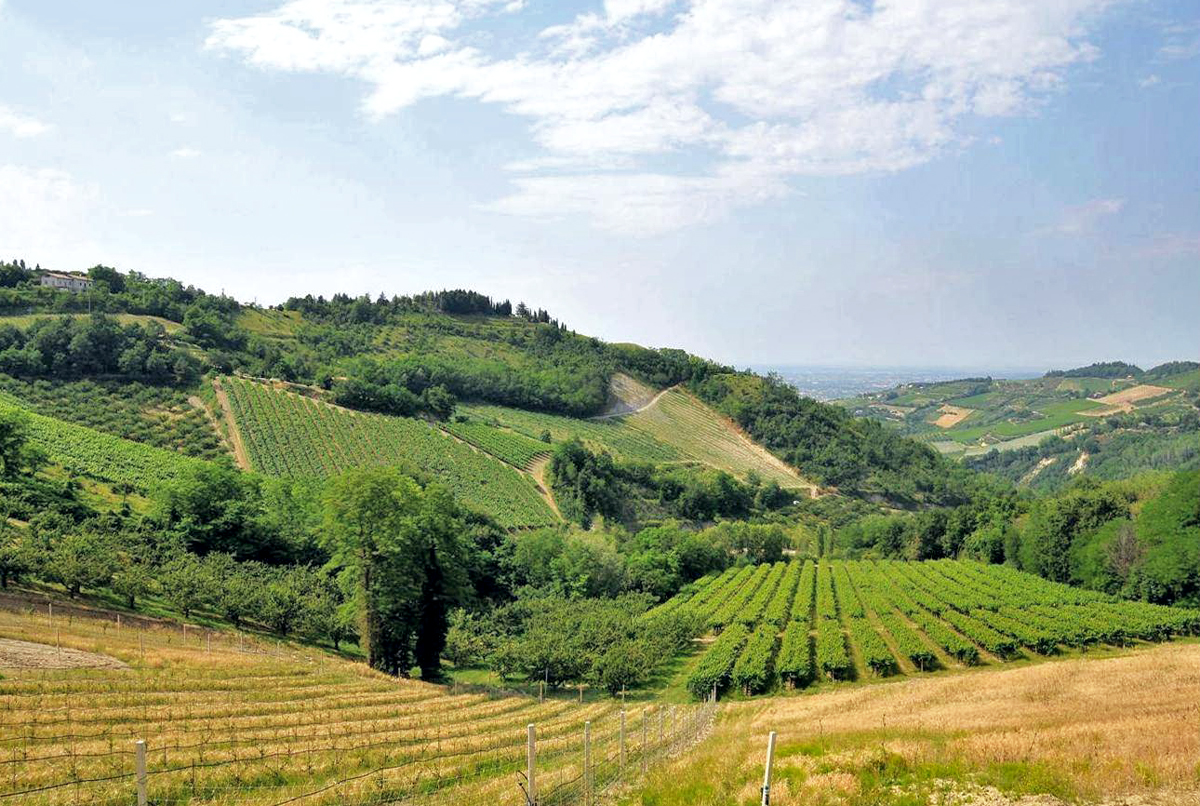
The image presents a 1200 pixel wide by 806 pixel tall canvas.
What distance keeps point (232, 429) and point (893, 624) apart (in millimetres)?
66059

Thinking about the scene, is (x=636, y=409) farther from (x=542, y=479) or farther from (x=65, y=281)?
(x=65, y=281)

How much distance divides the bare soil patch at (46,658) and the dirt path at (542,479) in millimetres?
61577

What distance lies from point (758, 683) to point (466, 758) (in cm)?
2423

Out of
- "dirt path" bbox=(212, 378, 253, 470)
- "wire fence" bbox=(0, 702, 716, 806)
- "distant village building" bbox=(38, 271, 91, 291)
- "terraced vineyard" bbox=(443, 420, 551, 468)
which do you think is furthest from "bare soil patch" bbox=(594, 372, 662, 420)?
"wire fence" bbox=(0, 702, 716, 806)

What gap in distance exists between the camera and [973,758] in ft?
39.0

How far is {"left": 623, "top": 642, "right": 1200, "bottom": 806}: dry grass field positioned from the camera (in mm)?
10375

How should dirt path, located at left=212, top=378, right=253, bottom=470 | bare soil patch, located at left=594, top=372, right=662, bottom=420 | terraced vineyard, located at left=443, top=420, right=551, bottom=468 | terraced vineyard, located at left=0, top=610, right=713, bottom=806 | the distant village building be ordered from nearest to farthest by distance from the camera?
terraced vineyard, located at left=0, top=610, right=713, bottom=806, dirt path, located at left=212, top=378, right=253, bottom=470, terraced vineyard, located at left=443, top=420, right=551, bottom=468, the distant village building, bare soil patch, located at left=594, top=372, right=662, bottom=420

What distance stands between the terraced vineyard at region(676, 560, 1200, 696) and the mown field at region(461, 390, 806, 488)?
49.6 m

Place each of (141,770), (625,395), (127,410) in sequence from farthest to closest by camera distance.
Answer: (625,395) < (127,410) < (141,770)

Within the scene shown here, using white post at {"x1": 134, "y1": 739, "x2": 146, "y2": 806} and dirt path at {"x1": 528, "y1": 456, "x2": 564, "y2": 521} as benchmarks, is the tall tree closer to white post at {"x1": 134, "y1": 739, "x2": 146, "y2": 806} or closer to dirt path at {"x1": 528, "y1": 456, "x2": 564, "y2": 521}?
white post at {"x1": 134, "y1": 739, "x2": 146, "y2": 806}

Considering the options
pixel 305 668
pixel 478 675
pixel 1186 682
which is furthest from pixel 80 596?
pixel 1186 682

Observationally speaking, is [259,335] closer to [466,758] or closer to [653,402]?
[653,402]

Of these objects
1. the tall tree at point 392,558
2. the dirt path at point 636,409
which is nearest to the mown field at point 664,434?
the dirt path at point 636,409

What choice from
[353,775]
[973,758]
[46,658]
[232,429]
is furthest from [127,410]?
[973,758]
